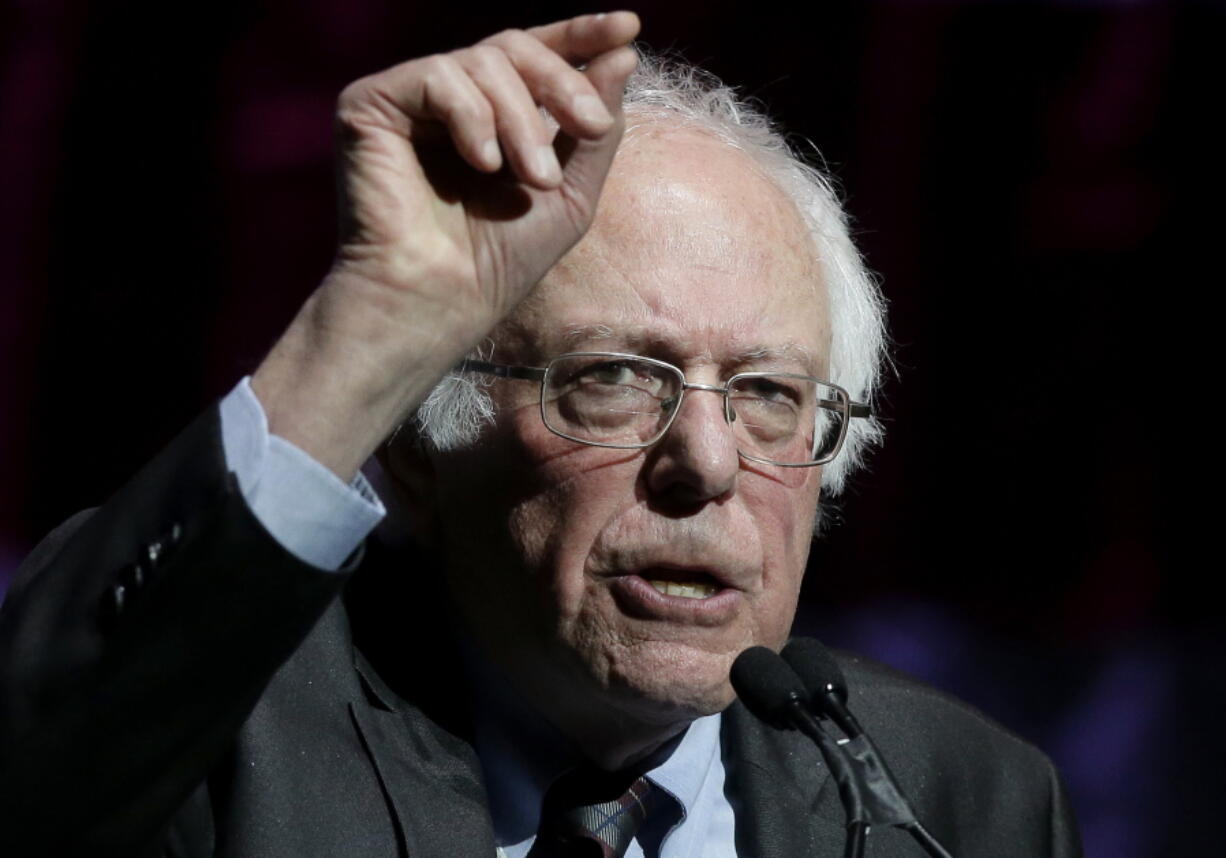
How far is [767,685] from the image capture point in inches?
66.9

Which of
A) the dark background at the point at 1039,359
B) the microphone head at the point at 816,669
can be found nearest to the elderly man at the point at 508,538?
the microphone head at the point at 816,669

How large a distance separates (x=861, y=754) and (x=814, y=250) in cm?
97

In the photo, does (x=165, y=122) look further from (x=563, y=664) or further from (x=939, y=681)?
(x=939, y=681)

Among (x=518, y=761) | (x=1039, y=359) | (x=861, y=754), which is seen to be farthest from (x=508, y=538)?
(x=1039, y=359)

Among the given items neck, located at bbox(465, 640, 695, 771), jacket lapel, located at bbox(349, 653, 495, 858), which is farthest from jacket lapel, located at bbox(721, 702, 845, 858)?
jacket lapel, located at bbox(349, 653, 495, 858)

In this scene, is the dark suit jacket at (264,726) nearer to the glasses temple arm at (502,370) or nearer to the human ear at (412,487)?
the human ear at (412,487)

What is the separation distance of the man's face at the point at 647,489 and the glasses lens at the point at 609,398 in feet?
0.06

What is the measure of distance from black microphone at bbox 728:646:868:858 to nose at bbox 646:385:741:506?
0.35 metres

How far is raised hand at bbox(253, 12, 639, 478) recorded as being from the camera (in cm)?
151

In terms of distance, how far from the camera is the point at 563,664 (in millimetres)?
2098

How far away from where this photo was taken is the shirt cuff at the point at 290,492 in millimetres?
1474

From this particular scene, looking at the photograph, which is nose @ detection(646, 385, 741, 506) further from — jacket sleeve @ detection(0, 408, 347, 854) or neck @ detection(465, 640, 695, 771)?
jacket sleeve @ detection(0, 408, 347, 854)

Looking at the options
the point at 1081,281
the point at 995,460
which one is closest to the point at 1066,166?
the point at 1081,281

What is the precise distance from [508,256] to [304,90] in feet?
6.46
